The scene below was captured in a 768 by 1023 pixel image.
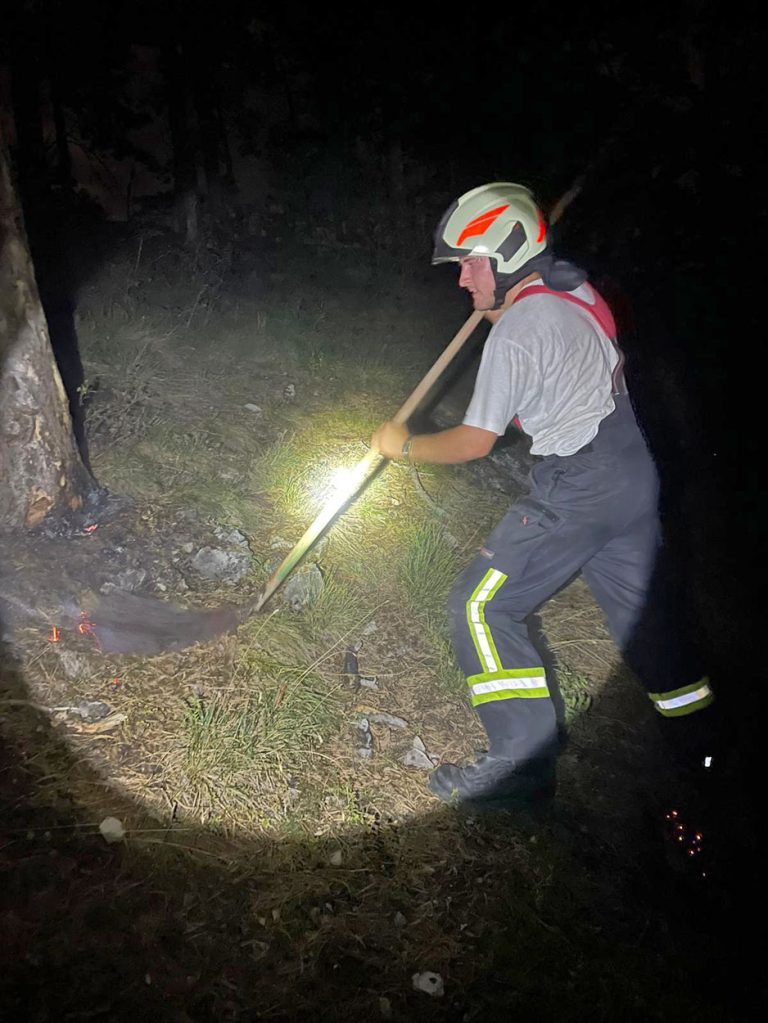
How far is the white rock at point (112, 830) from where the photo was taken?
2641mm

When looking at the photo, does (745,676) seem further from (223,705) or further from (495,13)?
(495,13)

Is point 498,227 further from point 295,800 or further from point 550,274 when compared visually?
point 295,800

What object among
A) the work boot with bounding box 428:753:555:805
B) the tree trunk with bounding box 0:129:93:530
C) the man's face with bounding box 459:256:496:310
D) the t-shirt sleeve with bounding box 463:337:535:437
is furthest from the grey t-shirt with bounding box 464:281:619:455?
the tree trunk with bounding box 0:129:93:530

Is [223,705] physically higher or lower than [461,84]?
lower

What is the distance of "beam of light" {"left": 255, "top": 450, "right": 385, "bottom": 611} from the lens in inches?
134

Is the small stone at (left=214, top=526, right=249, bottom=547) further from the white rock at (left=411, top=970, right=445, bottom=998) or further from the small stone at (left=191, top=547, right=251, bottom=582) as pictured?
the white rock at (left=411, top=970, right=445, bottom=998)

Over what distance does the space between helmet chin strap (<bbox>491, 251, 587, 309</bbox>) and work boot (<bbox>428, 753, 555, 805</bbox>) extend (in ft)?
6.54

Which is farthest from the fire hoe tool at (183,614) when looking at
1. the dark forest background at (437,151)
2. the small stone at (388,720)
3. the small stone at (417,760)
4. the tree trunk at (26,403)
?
the dark forest background at (437,151)

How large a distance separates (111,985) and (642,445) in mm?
2828

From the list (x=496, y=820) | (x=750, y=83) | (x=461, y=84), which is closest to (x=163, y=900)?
(x=496, y=820)

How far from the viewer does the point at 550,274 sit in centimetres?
277

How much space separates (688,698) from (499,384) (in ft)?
5.63

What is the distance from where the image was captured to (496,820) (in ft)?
9.75

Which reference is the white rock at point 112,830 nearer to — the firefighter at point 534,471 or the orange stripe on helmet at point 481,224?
the firefighter at point 534,471
